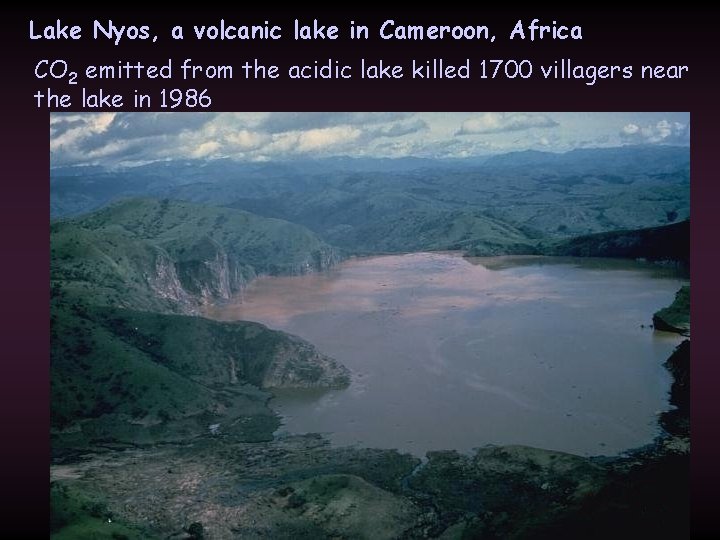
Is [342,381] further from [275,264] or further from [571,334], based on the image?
[275,264]

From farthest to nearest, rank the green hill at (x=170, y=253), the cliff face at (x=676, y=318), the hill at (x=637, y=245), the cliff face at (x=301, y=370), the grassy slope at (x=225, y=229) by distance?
the grassy slope at (x=225, y=229), the hill at (x=637, y=245), the cliff face at (x=676, y=318), the green hill at (x=170, y=253), the cliff face at (x=301, y=370)

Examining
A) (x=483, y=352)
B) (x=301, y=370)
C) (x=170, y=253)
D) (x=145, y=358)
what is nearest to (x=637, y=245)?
(x=483, y=352)

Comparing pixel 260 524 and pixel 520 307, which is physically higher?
pixel 520 307

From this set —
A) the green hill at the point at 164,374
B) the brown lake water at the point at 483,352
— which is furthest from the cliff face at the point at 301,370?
the brown lake water at the point at 483,352

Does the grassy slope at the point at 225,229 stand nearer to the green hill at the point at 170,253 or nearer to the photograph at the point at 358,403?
the green hill at the point at 170,253

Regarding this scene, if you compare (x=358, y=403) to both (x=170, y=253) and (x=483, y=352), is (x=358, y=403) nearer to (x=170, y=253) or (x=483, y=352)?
(x=483, y=352)

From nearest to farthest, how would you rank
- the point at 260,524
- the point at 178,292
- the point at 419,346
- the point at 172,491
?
the point at 260,524 < the point at 172,491 < the point at 419,346 < the point at 178,292

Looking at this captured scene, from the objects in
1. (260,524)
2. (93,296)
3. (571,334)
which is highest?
(93,296)

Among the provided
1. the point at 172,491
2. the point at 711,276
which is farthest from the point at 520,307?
the point at 711,276
